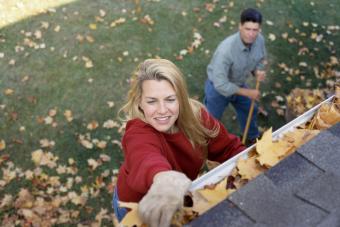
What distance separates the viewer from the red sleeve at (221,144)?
9.41 ft

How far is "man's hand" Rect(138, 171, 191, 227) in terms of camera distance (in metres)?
1.50

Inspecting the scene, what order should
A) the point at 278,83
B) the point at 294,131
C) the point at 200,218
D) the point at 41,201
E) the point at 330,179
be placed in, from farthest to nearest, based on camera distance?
1. the point at 278,83
2. the point at 41,201
3. the point at 294,131
4. the point at 330,179
5. the point at 200,218

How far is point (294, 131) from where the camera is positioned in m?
2.22

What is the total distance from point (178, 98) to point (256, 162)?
686 mm

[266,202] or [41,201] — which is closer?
[266,202]

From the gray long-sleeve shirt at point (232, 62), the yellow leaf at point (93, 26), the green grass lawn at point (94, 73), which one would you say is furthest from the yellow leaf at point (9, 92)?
the gray long-sleeve shirt at point (232, 62)

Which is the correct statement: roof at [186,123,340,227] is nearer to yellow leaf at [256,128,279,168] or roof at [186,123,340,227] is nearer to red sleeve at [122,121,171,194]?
yellow leaf at [256,128,279,168]

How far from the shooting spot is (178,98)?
8.02 ft

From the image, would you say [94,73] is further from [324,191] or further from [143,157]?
[324,191]

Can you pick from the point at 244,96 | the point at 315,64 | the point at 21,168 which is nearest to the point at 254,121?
the point at 244,96

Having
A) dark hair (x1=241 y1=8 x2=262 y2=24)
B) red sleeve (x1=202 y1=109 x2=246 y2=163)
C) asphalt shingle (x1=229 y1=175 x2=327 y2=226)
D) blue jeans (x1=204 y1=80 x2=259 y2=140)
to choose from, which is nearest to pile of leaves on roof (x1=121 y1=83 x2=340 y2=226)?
asphalt shingle (x1=229 y1=175 x2=327 y2=226)

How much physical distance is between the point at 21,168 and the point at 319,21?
20.8 ft

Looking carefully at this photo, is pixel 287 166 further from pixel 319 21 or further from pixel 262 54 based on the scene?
pixel 319 21

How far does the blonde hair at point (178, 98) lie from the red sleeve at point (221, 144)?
7 centimetres
